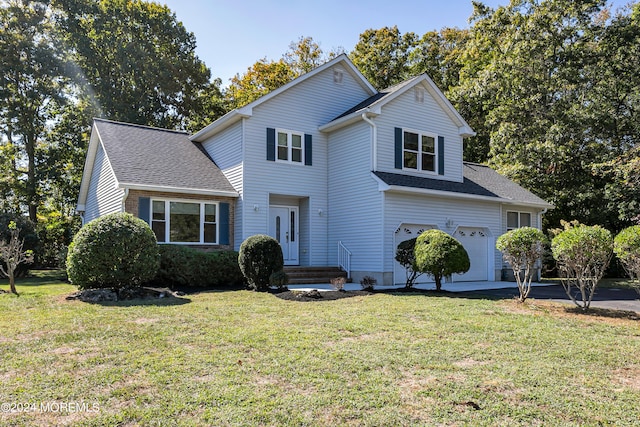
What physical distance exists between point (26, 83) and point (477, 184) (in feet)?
78.9

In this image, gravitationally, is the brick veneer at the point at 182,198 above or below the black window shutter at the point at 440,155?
below

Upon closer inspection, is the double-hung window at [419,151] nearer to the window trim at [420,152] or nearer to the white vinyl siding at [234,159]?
the window trim at [420,152]

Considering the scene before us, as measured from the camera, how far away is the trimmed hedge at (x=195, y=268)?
1260 cm

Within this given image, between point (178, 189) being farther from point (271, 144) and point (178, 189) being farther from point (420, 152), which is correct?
point (420, 152)

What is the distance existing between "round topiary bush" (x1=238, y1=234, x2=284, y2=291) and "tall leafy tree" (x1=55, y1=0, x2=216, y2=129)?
19.5m

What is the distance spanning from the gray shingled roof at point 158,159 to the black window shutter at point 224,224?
60 centimetres

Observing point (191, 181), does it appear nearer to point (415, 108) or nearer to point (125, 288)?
point (125, 288)

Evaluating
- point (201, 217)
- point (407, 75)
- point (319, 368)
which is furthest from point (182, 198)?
point (407, 75)

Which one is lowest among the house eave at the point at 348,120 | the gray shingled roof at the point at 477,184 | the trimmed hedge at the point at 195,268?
the trimmed hedge at the point at 195,268

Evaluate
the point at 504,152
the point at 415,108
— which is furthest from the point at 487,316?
the point at 504,152

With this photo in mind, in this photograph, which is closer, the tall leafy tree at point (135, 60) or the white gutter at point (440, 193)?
the white gutter at point (440, 193)

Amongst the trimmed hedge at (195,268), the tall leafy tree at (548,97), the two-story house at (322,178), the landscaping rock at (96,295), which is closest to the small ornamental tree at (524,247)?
the two-story house at (322,178)

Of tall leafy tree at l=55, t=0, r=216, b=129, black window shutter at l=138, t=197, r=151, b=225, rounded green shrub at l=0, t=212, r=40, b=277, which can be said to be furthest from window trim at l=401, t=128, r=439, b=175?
tall leafy tree at l=55, t=0, r=216, b=129

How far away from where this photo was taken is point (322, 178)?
16625mm
